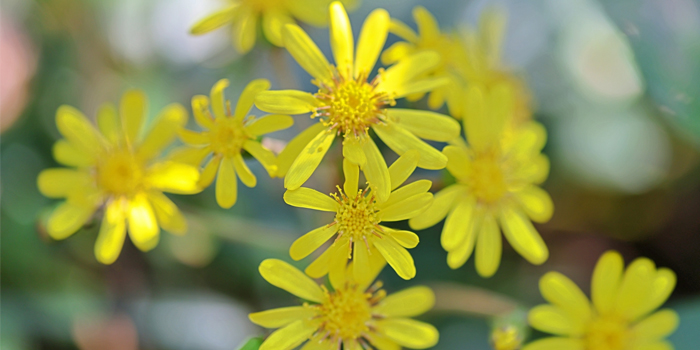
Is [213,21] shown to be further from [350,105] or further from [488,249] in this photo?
[488,249]

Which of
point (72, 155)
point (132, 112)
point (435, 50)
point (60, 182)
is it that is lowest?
point (60, 182)

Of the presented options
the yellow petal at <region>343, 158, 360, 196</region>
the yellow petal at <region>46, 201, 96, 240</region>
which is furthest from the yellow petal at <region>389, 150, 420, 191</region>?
the yellow petal at <region>46, 201, 96, 240</region>

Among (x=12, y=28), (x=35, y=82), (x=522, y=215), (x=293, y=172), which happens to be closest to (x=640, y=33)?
(x=522, y=215)

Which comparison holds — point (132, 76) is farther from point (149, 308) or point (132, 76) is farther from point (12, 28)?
point (149, 308)

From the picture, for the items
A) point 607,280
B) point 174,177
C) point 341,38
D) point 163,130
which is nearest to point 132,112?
point 163,130

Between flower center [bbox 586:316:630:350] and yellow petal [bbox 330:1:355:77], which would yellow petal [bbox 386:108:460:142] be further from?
flower center [bbox 586:316:630:350]

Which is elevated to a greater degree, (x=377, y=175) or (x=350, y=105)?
(x=350, y=105)
